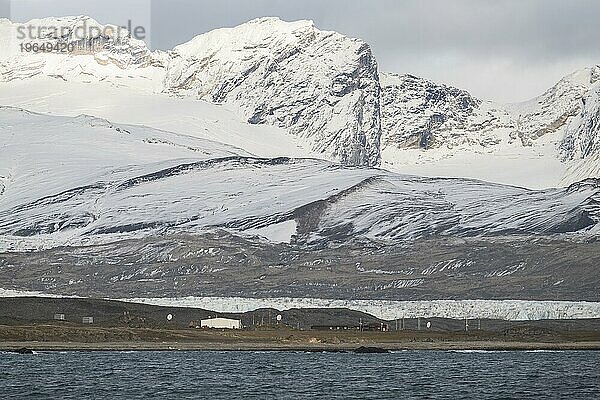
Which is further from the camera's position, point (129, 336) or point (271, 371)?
point (129, 336)

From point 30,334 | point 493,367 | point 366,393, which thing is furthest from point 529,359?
point 30,334

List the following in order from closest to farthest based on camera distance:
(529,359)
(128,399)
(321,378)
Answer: (128,399), (321,378), (529,359)

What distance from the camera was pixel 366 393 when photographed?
4348 inches

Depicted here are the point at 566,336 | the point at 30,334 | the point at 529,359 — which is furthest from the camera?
the point at 566,336

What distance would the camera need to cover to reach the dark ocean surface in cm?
10944

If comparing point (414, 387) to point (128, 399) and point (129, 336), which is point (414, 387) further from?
point (129, 336)

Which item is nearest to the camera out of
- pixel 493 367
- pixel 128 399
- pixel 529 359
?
pixel 128 399

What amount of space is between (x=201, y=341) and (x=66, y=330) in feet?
48.4

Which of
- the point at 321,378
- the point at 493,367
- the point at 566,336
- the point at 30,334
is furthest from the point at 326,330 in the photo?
the point at 321,378

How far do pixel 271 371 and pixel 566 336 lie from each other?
73.0m

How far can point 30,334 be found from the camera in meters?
166

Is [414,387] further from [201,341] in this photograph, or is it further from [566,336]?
[566,336]

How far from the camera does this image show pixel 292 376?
123562 millimetres

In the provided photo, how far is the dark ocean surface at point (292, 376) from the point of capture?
359 feet
